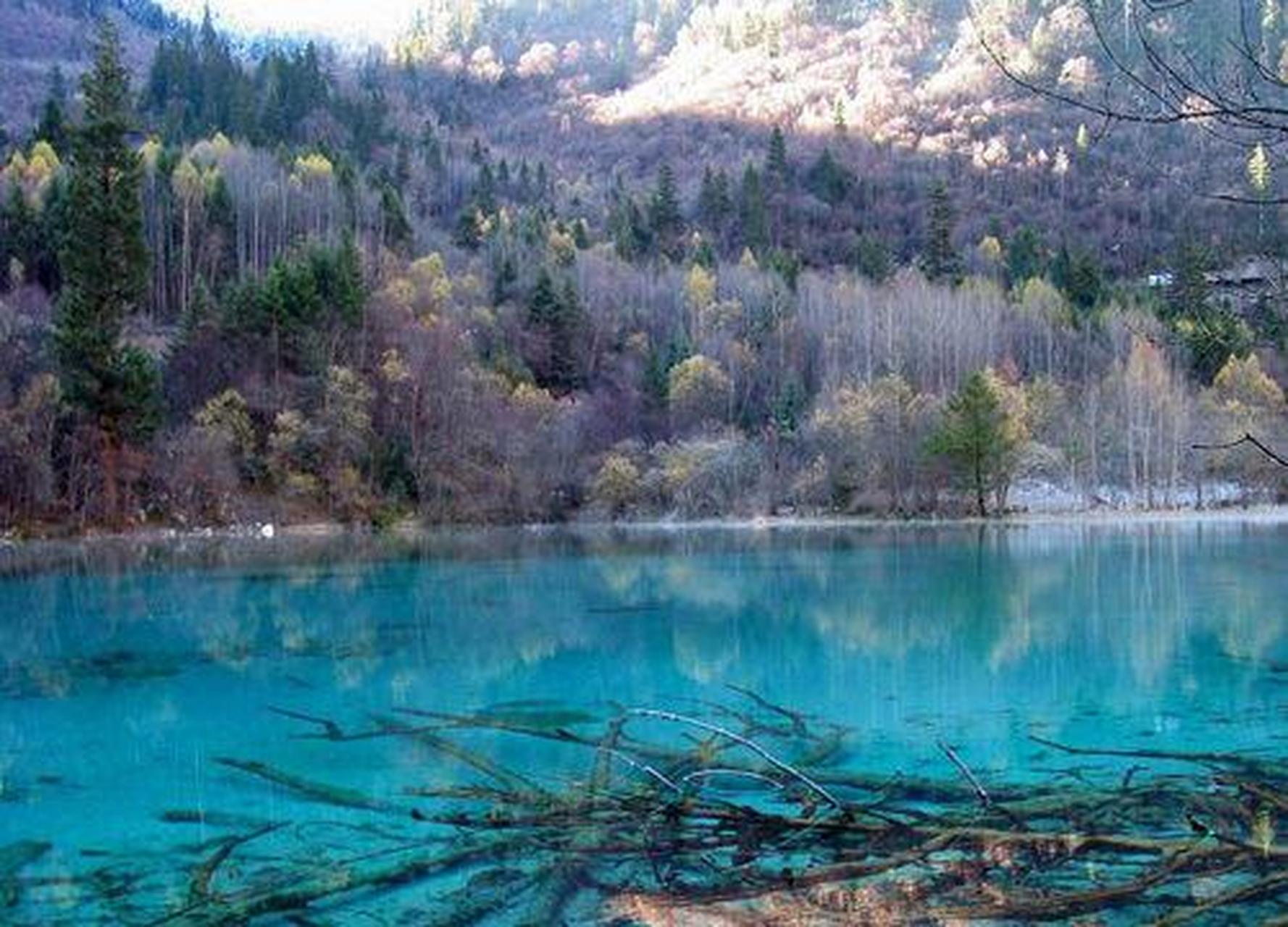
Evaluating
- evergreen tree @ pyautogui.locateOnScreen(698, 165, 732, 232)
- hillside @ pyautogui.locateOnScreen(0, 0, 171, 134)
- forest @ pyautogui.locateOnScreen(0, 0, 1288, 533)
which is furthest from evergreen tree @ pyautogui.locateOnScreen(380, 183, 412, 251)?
hillside @ pyautogui.locateOnScreen(0, 0, 171, 134)

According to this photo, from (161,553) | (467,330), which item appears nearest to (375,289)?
(467,330)

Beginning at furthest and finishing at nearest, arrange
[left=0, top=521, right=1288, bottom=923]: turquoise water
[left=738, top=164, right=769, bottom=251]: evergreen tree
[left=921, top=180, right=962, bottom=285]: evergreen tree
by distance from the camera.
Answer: [left=738, top=164, right=769, bottom=251]: evergreen tree
[left=921, top=180, right=962, bottom=285]: evergreen tree
[left=0, top=521, right=1288, bottom=923]: turquoise water

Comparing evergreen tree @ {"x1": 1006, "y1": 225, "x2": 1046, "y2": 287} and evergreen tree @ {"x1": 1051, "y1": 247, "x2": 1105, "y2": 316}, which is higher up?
evergreen tree @ {"x1": 1006, "y1": 225, "x2": 1046, "y2": 287}

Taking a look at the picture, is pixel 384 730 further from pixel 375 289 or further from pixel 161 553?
pixel 375 289

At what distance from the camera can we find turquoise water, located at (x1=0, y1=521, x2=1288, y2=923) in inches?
425

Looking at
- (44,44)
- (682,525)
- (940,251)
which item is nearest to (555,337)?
(682,525)

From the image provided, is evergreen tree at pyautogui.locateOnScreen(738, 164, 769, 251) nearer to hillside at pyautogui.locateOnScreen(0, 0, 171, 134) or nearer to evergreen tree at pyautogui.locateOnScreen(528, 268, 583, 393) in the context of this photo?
evergreen tree at pyautogui.locateOnScreen(528, 268, 583, 393)

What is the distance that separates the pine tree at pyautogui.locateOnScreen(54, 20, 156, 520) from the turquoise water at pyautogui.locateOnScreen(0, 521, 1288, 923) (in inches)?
449

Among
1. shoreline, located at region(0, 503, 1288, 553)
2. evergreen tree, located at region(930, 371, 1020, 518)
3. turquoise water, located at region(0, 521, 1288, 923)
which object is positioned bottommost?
shoreline, located at region(0, 503, 1288, 553)

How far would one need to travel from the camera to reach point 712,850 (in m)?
8.27

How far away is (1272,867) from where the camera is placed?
7613mm

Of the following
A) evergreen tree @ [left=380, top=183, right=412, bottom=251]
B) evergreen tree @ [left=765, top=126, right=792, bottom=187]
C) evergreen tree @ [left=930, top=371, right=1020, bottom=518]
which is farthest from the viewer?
→ evergreen tree @ [left=765, top=126, right=792, bottom=187]

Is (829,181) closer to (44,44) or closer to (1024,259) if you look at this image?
(1024,259)

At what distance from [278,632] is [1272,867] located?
17.4 metres
